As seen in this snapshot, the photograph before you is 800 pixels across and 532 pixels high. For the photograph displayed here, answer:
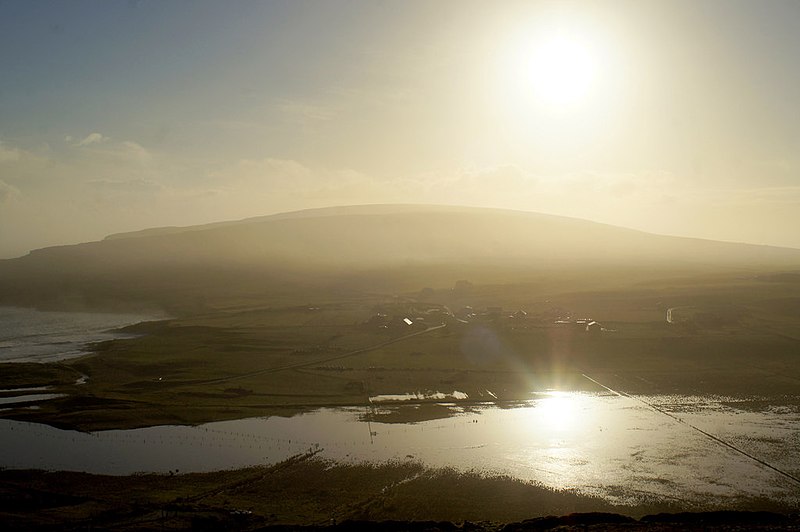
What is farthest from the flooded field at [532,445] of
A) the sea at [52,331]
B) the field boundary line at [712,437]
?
the sea at [52,331]

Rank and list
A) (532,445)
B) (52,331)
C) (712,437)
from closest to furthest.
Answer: (532,445), (712,437), (52,331)

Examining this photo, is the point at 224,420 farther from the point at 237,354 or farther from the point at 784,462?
the point at 784,462

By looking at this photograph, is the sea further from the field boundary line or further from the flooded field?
the field boundary line

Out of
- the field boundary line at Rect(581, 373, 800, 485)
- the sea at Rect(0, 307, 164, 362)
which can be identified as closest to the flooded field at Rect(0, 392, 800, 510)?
the field boundary line at Rect(581, 373, 800, 485)

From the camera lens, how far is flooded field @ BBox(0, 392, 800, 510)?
30781mm

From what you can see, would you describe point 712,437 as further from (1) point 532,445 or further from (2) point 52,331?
(2) point 52,331

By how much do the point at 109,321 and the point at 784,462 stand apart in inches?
3345

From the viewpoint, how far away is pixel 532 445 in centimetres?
3588

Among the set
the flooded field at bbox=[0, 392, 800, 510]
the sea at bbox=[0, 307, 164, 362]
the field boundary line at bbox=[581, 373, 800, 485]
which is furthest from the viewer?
the sea at bbox=[0, 307, 164, 362]

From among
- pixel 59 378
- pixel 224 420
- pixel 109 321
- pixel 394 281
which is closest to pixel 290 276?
pixel 394 281

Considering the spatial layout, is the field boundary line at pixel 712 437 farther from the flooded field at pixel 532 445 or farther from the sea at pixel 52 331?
the sea at pixel 52 331

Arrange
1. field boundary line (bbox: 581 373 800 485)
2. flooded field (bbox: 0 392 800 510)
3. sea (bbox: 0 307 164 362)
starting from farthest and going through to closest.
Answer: sea (bbox: 0 307 164 362) → field boundary line (bbox: 581 373 800 485) → flooded field (bbox: 0 392 800 510)

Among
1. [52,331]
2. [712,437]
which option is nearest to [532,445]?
[712,437]

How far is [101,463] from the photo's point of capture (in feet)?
108
